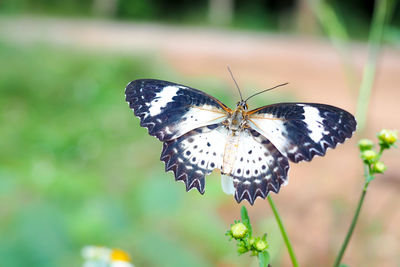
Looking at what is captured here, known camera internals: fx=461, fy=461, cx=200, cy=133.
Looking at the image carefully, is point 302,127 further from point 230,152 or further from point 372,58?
point 372,58

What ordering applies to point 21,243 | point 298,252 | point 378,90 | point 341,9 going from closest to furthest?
point 21,243, point 298,252, point 378,90, point 341,9

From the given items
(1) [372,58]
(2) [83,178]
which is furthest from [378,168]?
(2) [83,178]

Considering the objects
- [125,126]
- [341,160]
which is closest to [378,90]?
[341,160]

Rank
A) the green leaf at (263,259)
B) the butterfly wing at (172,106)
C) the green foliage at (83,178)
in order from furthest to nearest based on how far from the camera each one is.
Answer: the green foliage at (83,178)
the butterfly wing at (172,106)
the green leaf at (263,259)

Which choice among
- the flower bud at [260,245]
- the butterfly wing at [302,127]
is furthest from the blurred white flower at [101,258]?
the flower bud at [260,245]

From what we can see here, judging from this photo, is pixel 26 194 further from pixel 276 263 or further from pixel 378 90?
pixel 378 90

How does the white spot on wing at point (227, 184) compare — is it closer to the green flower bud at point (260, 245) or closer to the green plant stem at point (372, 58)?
the green flower bud at point (260, 245)
